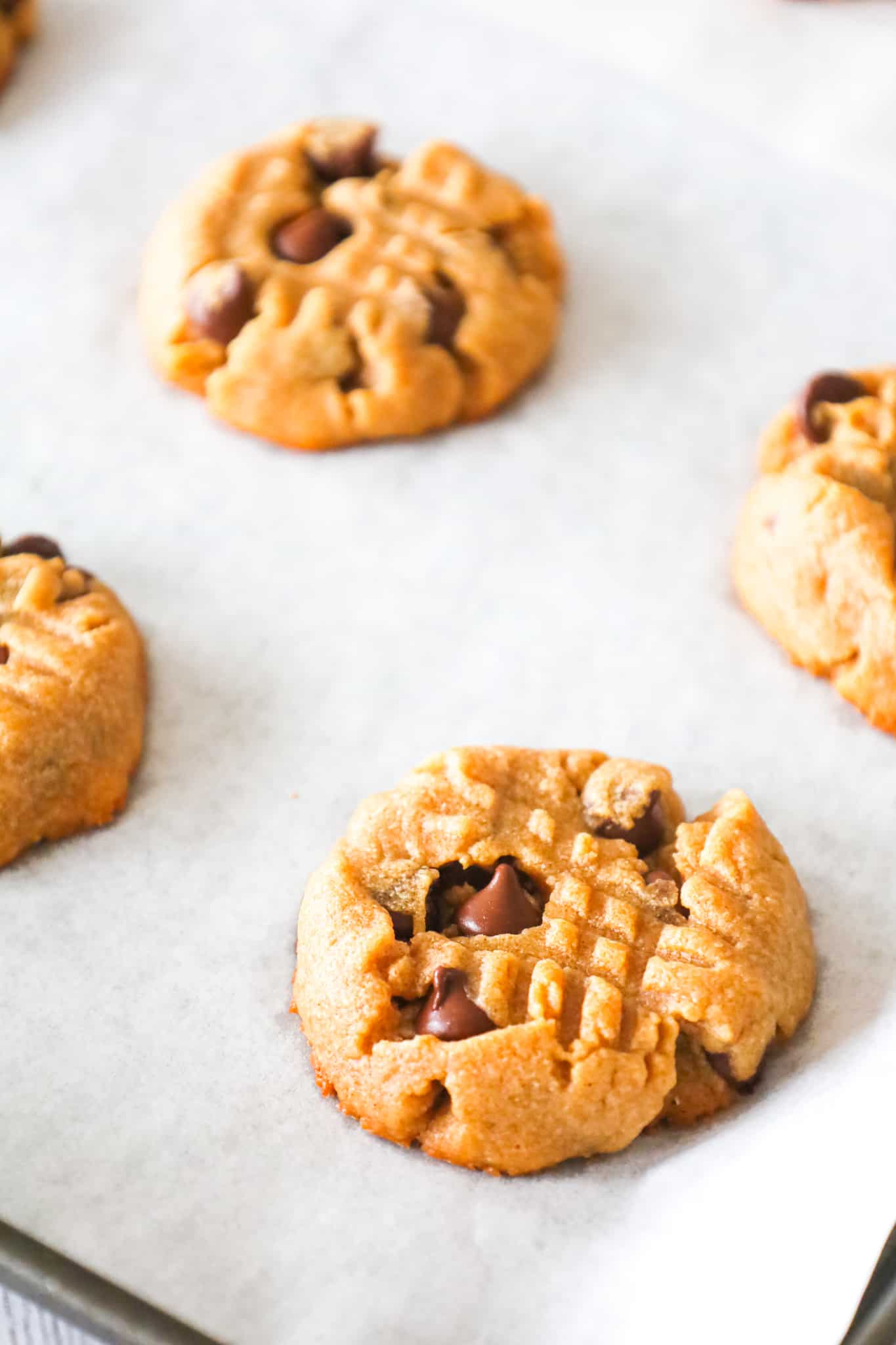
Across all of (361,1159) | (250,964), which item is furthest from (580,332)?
(361,1159)

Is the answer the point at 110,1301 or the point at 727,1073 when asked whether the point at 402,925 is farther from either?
the point at 110,1301

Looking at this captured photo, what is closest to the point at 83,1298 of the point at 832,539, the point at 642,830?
the point at 642,830

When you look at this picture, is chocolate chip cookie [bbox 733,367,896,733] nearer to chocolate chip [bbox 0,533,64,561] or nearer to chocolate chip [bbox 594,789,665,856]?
chocolate chip [bbox 594,789,665,856]

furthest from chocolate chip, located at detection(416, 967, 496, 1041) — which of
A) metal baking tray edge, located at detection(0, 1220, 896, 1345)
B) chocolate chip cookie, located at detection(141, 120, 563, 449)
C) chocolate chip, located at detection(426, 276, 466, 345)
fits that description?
chocolate chip, located at detection(426, 276, 466, 345)

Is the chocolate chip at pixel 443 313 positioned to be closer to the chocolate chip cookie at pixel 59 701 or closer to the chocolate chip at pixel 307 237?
the chocolate chip at pixel 307 237

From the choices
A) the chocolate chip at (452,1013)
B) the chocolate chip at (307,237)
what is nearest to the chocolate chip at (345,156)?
the chocolate chip at (307,237)

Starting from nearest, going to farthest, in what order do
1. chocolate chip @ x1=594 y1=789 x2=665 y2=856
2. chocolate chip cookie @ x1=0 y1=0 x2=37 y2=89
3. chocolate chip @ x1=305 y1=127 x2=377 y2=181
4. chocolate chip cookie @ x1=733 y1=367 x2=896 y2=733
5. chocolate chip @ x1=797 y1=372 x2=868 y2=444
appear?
chocolate chip @ x1=594 y1=789 x2=665 y2=856 → chocolate chip cookie @ x1=733 y1=367 x2=896 y2=733 → chocolate chip @ x1=797 y1=372 x2=868 y2=444 → chocolate chip @ x1=305 y1=127 x2=377 y2=181 → chocolate chip cookie @ x1=0 y1=0 x2=37 y2=89
